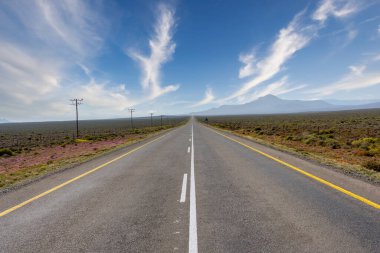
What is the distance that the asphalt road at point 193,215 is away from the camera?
11.4 feet

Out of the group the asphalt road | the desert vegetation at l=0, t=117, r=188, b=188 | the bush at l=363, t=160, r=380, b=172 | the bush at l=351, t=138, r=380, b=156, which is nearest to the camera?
the asphalt road

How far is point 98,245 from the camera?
139 inches

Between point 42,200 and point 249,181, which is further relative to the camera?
point 249,181

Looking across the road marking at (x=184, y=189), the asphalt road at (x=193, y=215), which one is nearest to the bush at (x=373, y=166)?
the asphalt road at (x=193, y=215)

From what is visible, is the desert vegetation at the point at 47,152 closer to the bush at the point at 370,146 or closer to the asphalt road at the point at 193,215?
the asphalt road at the point at 193,215

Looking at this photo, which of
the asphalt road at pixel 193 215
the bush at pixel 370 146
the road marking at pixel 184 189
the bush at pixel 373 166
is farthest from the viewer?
the bush at pixel 370 146

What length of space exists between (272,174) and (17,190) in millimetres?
8263

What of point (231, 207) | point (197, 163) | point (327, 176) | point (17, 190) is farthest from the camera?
point (197, 163)

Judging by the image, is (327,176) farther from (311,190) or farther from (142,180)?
(142,180)

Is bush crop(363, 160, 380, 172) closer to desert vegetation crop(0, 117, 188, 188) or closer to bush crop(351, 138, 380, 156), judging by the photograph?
bush crop(351, 138, 380, 156)

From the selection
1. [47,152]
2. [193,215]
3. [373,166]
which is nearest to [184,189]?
[193,215]

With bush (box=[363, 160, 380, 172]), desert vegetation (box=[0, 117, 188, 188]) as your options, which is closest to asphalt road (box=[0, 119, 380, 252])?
bush (box=[363, 160, 380, 172])

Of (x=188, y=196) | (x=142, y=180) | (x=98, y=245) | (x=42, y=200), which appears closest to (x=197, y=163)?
(x=142, y=180)

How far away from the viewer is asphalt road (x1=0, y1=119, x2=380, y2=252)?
349 cm
